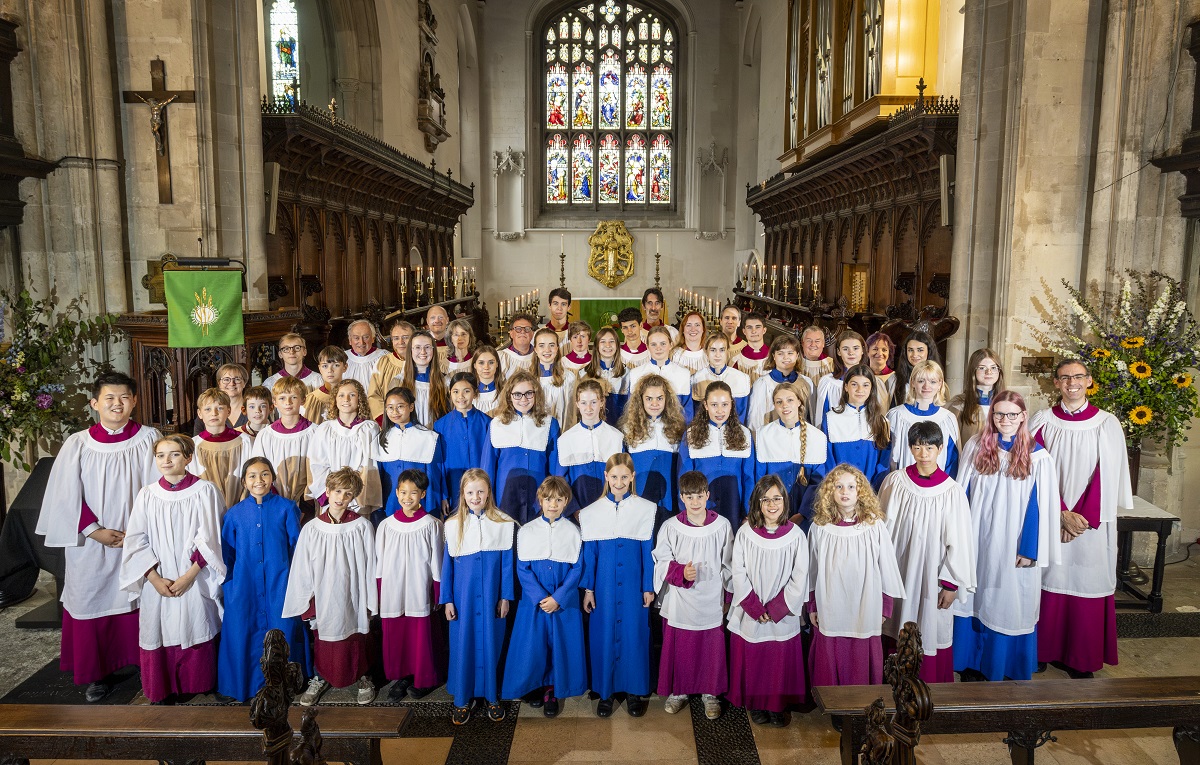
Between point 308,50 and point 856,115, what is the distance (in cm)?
947

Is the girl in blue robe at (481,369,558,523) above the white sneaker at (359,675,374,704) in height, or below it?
above

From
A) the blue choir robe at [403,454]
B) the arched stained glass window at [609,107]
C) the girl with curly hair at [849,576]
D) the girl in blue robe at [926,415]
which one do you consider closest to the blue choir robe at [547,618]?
the blue choir robe at [403,454]

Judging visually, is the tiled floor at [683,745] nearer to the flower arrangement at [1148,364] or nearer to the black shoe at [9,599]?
the black shoe at [9,599]

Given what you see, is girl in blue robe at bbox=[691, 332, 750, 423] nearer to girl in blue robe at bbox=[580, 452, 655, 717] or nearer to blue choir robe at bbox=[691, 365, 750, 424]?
blue choir robe at bbox=[691, 365, 750, 424]

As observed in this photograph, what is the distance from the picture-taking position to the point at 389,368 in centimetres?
687

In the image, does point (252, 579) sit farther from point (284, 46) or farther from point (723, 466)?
point (284, 46)

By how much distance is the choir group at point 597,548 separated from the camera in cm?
441

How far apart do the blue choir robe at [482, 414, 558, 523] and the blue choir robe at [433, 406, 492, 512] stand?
0.52 ft

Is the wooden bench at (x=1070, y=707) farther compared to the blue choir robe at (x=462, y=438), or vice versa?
the blue choir robe at (x=462, y=438)

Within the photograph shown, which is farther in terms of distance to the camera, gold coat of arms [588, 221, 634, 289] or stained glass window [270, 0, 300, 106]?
gold coat of arms [588, 221, 634, 289]

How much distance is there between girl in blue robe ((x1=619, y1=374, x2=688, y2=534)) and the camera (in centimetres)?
538

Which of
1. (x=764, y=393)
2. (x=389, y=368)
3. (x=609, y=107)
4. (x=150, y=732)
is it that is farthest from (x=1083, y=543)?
(x=609, y=107)

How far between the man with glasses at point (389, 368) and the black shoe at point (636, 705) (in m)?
3.09

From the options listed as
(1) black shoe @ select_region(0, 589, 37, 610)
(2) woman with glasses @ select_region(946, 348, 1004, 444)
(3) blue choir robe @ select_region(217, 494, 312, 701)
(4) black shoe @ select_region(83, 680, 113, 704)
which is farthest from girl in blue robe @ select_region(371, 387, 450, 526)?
(2) woman with glasses @ select_region(946, 348, 1004, 444)
